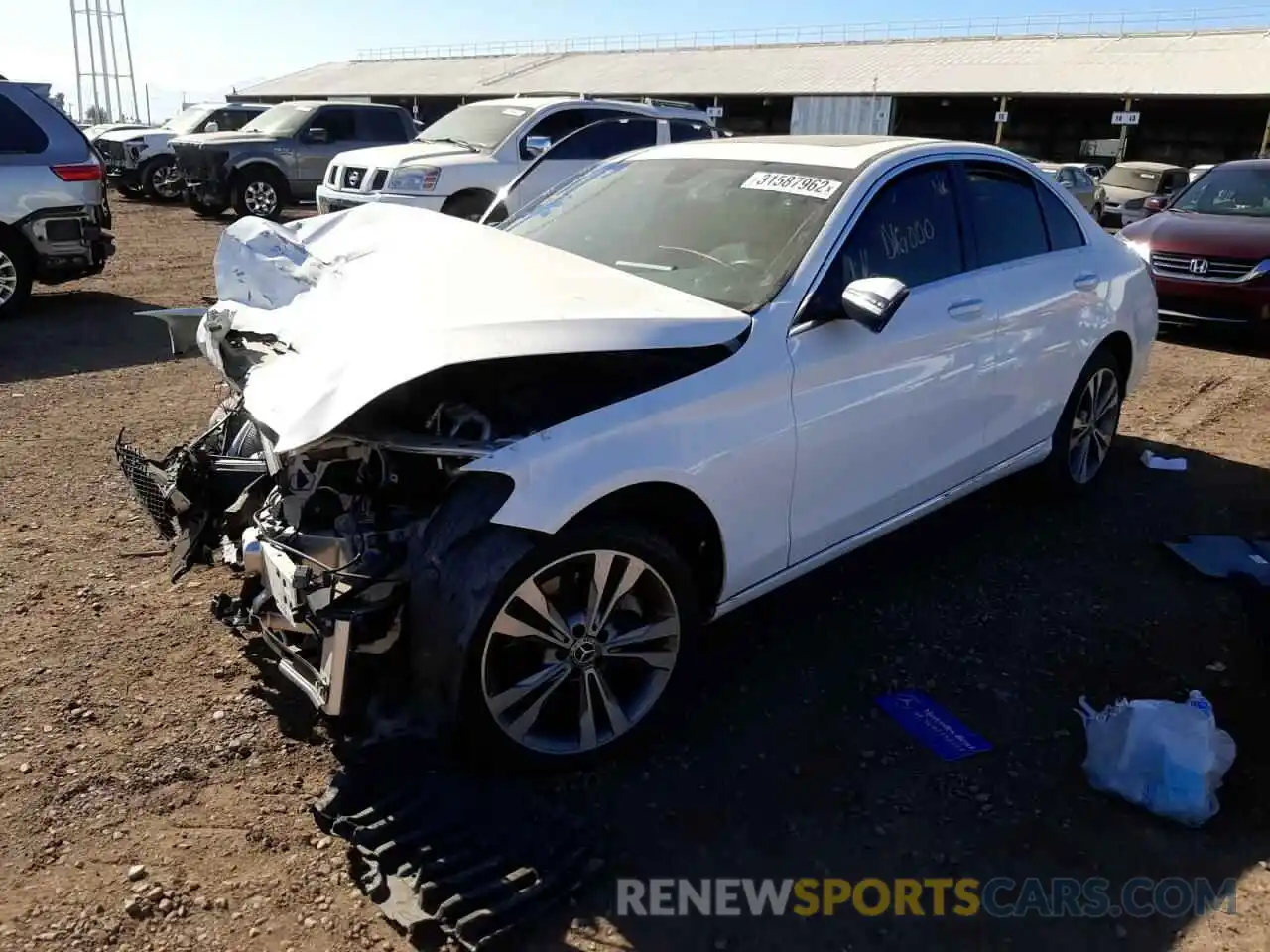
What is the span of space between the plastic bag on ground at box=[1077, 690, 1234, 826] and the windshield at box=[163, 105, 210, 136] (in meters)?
19.7

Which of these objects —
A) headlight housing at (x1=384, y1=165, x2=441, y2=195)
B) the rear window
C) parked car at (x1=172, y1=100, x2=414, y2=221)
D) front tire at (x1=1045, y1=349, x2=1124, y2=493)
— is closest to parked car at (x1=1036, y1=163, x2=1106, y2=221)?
parked car at (x1=172, y1=100, x2=414, y2=221)

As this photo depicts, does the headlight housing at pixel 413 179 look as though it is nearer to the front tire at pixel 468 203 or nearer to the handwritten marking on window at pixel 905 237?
the front tire at pixel 468 203

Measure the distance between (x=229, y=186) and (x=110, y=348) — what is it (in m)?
8.93

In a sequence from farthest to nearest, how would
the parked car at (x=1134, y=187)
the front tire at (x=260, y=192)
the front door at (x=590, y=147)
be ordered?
the parked car at (x=1134, y=187)
the front tire at (x=260, y=192)
the front door at (x=590, y=147)

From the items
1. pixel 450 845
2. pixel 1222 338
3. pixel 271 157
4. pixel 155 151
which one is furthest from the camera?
pixel 155 151

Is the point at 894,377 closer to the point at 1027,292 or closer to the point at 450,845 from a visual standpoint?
the point at 1027,292

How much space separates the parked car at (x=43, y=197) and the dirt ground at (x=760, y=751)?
180 inches

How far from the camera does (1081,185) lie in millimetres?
19234

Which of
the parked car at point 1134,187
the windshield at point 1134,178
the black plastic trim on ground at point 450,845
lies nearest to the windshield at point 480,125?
the black plastic trim on ground at point 450,845

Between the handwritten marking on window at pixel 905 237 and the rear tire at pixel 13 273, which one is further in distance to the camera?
the rear tire at pixel 13 273

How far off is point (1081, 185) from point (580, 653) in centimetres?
1936

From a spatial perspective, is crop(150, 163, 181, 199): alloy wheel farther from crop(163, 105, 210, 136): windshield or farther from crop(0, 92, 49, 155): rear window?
crop(0, 92, 49, 155): rear window

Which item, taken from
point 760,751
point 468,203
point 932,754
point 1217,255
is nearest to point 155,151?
point 468,203

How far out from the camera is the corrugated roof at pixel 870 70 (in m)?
33.1
